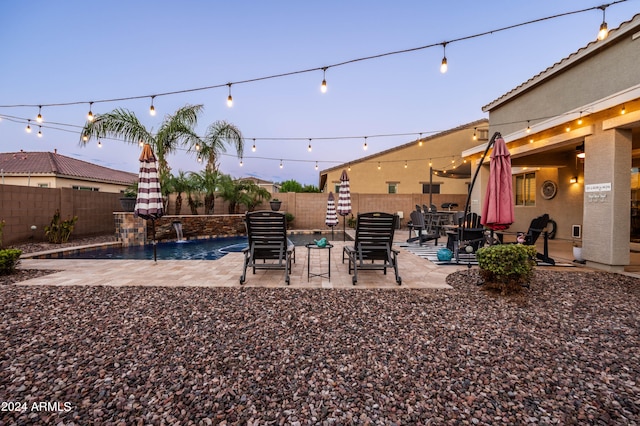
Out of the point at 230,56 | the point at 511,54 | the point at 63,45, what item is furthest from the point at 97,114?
the point at 511,54

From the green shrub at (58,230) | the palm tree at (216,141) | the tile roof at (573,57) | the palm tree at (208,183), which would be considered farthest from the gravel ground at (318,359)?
the palm tree at (216,141)

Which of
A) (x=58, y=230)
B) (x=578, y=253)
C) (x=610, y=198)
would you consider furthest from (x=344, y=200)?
(x=58, y=230)

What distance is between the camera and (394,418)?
67.7 inches

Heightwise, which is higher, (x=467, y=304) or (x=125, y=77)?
(x=125, y=77)

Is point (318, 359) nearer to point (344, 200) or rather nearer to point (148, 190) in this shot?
point (148, 190)

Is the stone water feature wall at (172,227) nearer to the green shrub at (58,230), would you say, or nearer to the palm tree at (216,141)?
the green shrub at (58,230)

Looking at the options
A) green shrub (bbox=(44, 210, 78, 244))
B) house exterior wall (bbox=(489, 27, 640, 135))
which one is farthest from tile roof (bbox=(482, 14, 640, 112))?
green shrub (bbox=(44, 210, 78, 244))

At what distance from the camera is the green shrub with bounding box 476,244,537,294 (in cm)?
397

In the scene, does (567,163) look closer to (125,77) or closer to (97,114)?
(97,114)

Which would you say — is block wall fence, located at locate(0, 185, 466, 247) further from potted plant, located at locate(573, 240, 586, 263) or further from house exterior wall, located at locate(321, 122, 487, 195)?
potted plant, located at locate(573, 240, 586, 263)

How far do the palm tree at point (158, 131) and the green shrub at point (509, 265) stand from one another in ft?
37.4

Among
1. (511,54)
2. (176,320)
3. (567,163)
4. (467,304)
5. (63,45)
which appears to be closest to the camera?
(176,320)

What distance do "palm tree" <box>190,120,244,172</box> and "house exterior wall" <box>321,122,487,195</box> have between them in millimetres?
8628

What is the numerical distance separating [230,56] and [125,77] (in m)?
6.12
